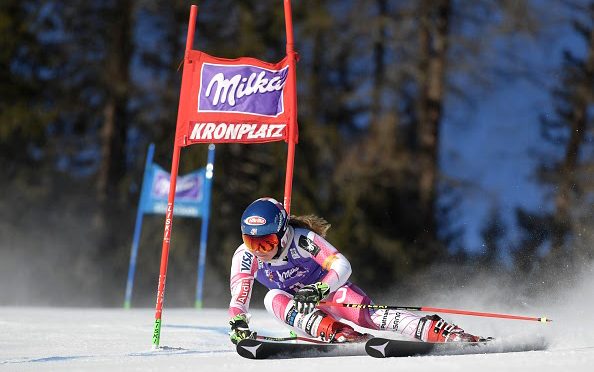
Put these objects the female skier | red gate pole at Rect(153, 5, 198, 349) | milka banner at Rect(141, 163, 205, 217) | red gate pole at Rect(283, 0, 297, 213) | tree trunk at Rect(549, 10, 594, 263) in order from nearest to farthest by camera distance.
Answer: the female skier
red gate pole at Rect(153, 5, 198, 349)
red gate pole at Rect(283, 0, 297, 213)
milka banner at Rect(141, 163, 205, 217)
tree trunk at Rect(549, 10, 594, 263)

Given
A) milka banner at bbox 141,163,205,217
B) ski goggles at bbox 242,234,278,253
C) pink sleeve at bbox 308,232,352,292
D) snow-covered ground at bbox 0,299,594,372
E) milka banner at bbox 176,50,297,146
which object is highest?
milka banner at bbox 176,50,297,146

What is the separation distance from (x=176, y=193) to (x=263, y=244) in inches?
450

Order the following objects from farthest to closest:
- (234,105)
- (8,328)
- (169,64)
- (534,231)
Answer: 1. (169,64)
2. (534,231)
3. (8,328)
4. (234,105)

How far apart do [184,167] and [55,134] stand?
6.22 meters

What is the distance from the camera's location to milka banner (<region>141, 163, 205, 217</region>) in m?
17.4

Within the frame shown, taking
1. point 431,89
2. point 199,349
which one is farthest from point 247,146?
point 199,349

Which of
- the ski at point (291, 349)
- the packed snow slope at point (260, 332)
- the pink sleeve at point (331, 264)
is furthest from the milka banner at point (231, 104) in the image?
the ski at point (291, 349)

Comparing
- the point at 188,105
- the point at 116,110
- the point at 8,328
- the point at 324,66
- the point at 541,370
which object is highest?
the point at 324,66

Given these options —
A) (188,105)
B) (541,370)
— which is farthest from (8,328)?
(541,370)

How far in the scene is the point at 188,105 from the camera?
24.4ft

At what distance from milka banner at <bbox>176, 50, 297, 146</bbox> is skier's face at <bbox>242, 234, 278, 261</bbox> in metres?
1.34

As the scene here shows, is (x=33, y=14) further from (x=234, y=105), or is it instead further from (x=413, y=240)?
(x=234, y=105)

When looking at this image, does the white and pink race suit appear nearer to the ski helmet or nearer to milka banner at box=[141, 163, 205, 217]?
the ski helmet

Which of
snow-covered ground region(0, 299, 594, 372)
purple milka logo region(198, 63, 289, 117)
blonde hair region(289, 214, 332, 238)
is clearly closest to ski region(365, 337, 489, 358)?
snow-covered ground region(0, 299, 594, 372)
